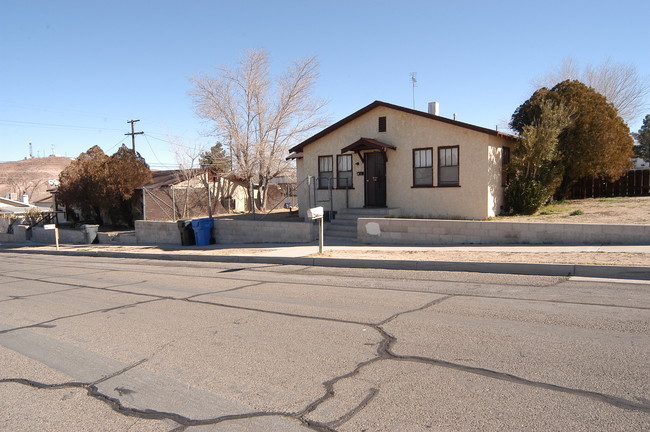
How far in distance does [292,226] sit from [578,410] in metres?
13.8

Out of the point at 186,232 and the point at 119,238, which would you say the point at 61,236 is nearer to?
the point at 119,238

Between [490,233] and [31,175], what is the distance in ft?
352

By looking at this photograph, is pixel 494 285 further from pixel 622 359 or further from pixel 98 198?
pixel 98 198

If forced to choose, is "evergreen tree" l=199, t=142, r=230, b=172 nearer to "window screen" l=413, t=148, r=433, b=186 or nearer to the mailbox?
"window screen" l=413, t=148, r=433, b=186

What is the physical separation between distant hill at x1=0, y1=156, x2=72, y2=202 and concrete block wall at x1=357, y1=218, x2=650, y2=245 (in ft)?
204

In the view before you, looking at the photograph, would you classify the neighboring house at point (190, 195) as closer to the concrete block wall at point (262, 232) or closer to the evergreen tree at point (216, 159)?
the evergreen tree at point (216, 159)

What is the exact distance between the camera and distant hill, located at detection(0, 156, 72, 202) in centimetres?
8400

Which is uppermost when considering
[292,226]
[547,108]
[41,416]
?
[547,108]

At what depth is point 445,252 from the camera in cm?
1210

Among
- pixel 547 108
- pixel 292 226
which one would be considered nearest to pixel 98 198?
pixel 292 226

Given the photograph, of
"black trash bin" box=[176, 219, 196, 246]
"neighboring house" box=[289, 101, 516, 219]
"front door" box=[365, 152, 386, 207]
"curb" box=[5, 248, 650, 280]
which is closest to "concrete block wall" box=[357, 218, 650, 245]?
"neighboring house" box=[289, 101, 516, 219]

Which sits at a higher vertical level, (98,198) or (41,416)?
(98,198)

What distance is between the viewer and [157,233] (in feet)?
71.3

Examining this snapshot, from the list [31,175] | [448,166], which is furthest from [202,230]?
[31,175]
